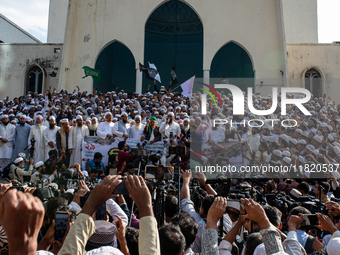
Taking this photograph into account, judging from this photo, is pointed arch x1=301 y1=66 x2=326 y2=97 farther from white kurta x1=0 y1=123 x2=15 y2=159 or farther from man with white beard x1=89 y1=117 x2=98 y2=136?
white kurta x1=0 y1=123 x2=15 y2=159

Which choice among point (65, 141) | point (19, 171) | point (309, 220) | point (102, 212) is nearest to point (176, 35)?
point (65, 141)

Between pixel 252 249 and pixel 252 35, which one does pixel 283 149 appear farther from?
pixel 252 35

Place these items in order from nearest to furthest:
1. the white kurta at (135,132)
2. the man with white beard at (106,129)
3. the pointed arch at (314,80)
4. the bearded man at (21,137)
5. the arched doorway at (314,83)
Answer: the man with white beard at (106,129), the white kurta at (135,132), the bearded man at (21,137), the pointed arch at (314,80), the arched doorway at (314,83)

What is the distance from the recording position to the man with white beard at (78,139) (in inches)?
371

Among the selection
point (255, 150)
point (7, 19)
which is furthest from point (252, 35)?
point (7, 19)

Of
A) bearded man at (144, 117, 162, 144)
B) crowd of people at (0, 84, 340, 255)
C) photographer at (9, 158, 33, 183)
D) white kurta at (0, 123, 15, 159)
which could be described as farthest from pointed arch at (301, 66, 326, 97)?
photographer at (9, 158, 33, 183)

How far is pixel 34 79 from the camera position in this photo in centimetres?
2228

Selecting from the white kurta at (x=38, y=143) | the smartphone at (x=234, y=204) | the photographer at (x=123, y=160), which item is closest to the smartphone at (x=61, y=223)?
the smartphone at (x=234, y=204)

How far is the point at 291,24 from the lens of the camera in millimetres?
26469

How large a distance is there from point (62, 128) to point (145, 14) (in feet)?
41.3

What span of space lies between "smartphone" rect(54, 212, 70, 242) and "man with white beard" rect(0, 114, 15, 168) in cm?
869

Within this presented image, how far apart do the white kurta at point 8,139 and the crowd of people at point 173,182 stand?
0.03 meters

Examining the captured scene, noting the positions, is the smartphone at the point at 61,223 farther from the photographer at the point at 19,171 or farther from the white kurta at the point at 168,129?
the white kurta at the point at 168,129

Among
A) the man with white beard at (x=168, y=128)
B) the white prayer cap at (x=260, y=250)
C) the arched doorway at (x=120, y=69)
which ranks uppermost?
the arched doorway at (x=120, y=69)
